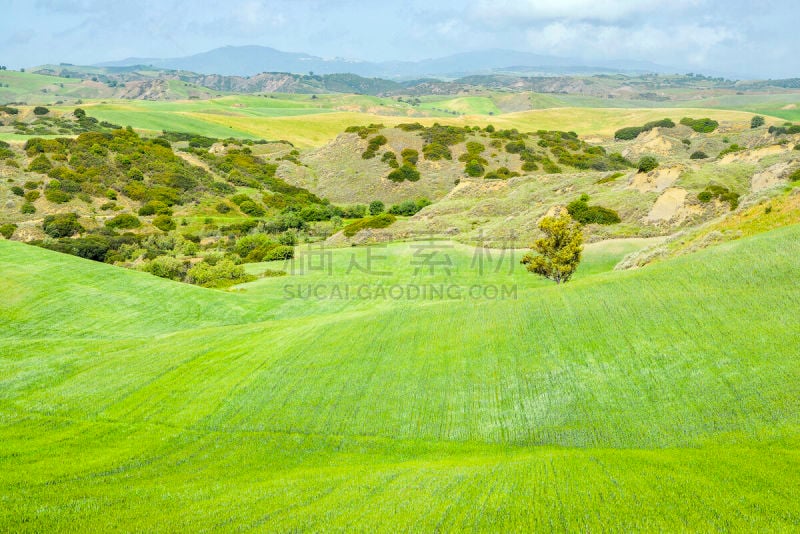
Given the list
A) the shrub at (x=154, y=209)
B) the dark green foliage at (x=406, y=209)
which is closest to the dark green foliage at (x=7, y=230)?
the shrub at (x=154, y=209)

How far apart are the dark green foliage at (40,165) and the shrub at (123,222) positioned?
1631 cm

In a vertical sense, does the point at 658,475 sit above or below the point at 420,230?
above

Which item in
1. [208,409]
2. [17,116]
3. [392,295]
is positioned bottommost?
[392,295]

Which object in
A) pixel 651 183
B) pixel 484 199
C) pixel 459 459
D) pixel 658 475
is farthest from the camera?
pixel 484 199

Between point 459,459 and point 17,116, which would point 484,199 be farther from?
point 17,116

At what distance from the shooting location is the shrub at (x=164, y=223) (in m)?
63.9

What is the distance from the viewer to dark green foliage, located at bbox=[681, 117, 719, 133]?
413 feet

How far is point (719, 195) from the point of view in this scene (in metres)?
43.6

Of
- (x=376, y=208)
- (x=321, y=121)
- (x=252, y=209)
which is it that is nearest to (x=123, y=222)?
(x=252, y=209)

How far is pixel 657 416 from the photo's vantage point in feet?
41.9

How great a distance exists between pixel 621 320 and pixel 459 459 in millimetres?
8071

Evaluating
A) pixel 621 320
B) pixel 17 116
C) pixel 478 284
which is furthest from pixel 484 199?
pixel 17 116

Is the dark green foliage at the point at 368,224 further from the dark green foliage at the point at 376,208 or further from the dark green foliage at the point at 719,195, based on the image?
the dark green foliage at the point at 719,195

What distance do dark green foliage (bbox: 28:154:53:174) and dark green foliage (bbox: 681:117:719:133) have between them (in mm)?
139309
